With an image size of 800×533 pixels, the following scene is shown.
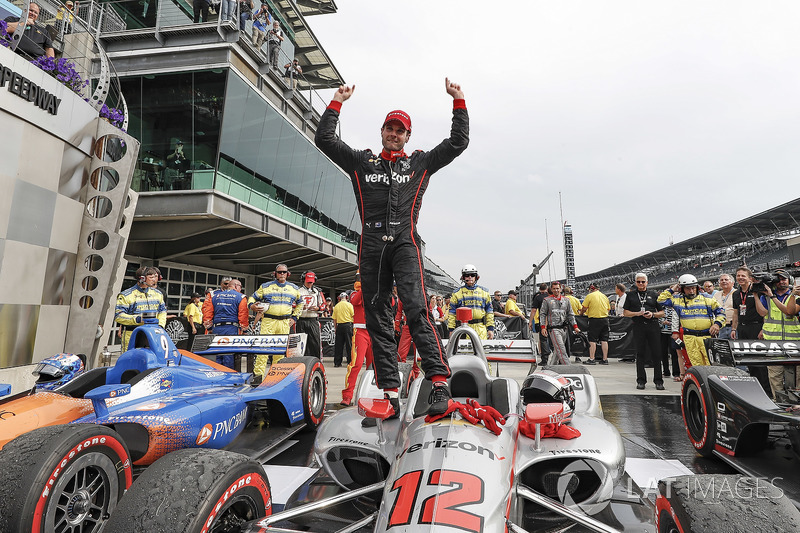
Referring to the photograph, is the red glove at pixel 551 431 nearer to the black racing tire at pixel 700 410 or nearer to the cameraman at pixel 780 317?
the black racing tire at pixel 700 410

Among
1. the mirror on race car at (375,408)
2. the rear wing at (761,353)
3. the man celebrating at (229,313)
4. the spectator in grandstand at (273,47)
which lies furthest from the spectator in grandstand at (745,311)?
the spectator in grandstand at (273,47)

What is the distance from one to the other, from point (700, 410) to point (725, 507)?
2899 millimetres

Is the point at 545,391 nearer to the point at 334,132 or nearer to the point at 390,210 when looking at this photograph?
the point at 390,210

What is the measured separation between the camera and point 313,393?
481 centimetres

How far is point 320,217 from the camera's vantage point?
2128cm

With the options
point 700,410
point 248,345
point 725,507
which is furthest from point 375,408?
point 248,345

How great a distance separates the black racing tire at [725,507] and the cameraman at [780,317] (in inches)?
177

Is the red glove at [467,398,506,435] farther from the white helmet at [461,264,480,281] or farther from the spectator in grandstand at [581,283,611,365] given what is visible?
the spectator in grandstand at [581,283,611,365]

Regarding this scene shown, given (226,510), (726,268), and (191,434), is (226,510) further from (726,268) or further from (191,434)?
(726,268)

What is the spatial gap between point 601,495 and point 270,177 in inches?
617

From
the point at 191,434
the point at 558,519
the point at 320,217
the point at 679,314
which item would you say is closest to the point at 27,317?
the point at 191,434

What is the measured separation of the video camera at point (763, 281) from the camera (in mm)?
4984

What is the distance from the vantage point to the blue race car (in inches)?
72.3

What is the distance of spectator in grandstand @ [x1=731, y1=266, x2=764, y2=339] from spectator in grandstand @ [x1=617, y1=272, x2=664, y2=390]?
3.17ft
